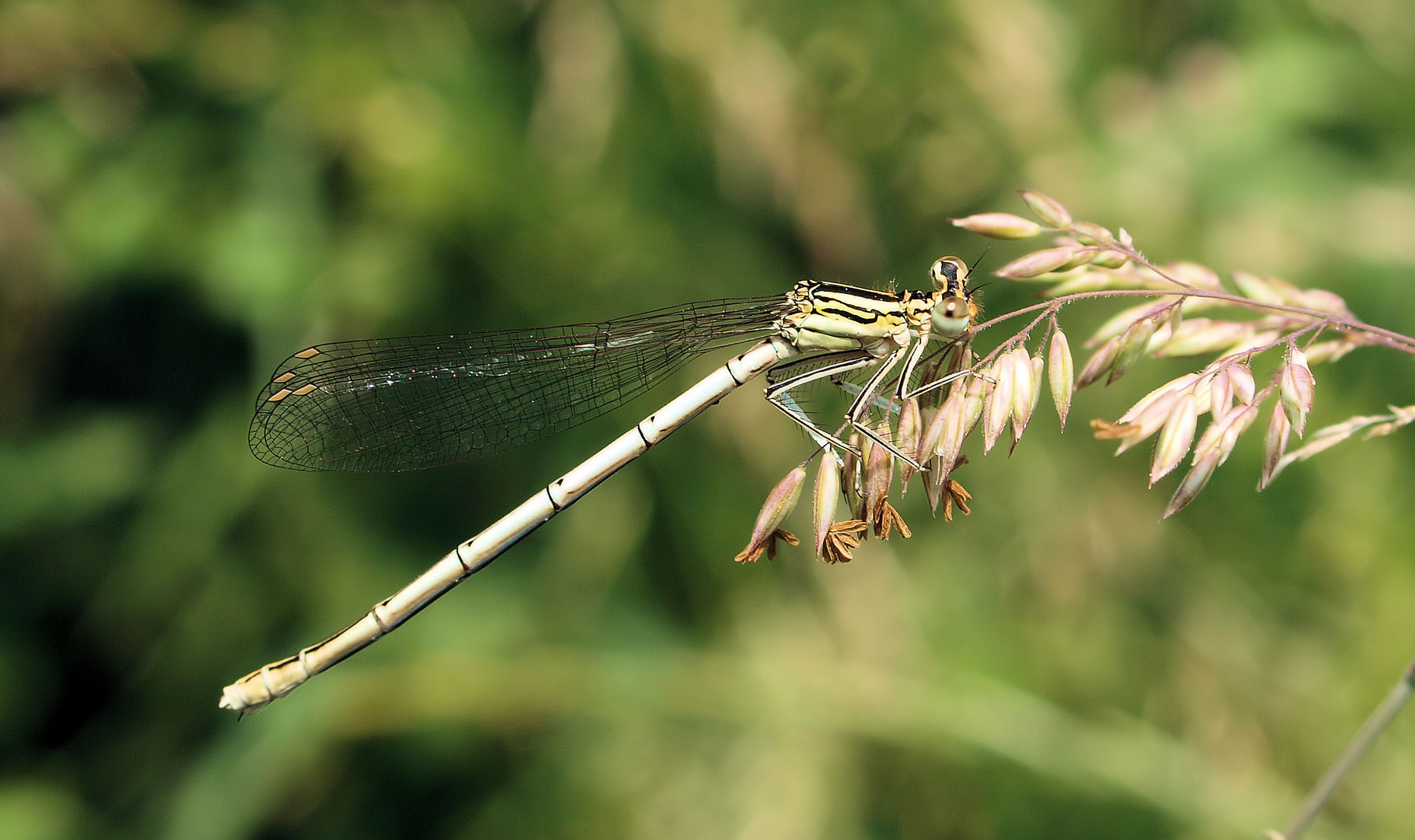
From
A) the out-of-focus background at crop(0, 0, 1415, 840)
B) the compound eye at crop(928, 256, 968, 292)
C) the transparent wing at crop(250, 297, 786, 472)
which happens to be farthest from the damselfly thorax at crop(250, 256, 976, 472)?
the out-of-focus background at crop(0, 0, 1415, 840)

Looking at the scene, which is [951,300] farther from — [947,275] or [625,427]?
[625,427]

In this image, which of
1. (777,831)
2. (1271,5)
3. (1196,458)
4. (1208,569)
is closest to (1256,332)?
(1196,458)

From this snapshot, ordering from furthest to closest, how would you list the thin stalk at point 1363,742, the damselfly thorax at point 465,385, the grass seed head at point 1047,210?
1. the damselfly thorax at point 465,385
2. the grass seed head at point 1047,210
3. the thin stalk at point 1363,742

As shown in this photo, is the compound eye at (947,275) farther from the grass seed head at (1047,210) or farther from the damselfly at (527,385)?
the grass seed head at (1047,210)

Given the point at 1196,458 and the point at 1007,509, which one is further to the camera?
the point at 1007,509

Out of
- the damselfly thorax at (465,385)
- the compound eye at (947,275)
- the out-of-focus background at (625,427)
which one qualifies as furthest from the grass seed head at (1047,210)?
the out-of-focus background at (625,427)

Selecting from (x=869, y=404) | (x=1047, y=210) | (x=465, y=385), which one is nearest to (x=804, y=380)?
(x=869, y=404)

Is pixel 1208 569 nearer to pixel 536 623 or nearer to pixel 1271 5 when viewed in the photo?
pixel 1271 5
